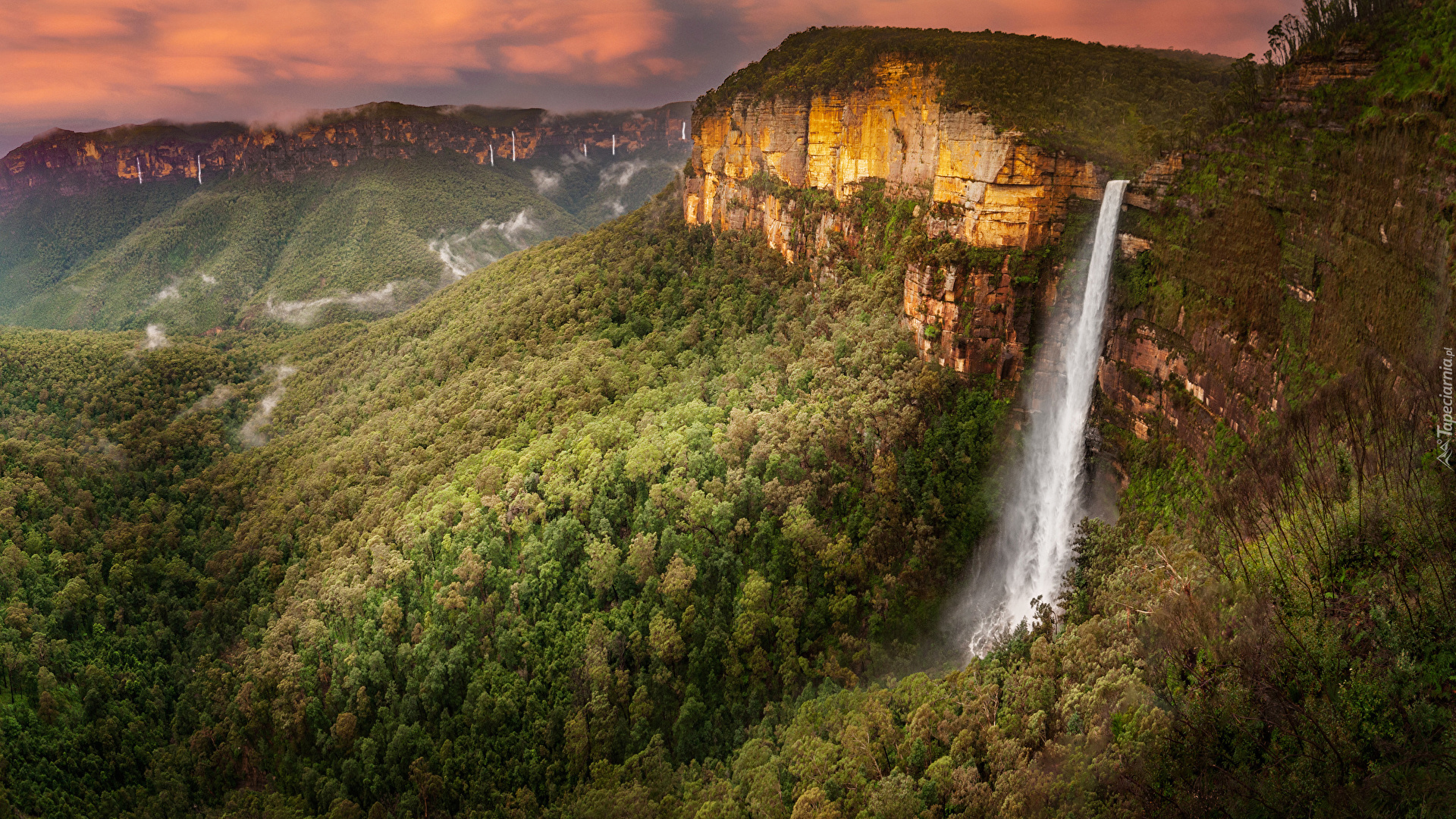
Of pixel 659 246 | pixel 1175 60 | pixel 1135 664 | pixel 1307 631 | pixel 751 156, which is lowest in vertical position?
pixel 1135 664

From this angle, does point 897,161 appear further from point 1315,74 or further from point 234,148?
point 234,148

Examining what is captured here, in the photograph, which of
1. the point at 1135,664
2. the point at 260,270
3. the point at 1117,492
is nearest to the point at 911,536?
the point at 1117,492

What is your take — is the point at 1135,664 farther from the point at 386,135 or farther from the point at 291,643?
the point at 386,135

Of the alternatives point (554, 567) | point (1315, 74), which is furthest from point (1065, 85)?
point (554, 567)

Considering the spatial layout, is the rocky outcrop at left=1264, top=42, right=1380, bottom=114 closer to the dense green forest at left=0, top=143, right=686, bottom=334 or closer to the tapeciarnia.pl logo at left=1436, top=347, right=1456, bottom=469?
the tapeciarnia.pl logo at left=1436, top=347, right=1456, bottom=469

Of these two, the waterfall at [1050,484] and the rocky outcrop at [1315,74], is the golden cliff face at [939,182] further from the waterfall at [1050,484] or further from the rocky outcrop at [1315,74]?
the rocky outcrop at [1315,74]

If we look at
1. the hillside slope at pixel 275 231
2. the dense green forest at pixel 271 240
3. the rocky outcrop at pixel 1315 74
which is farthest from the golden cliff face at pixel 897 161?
the hillside slope at pixel 275 231
